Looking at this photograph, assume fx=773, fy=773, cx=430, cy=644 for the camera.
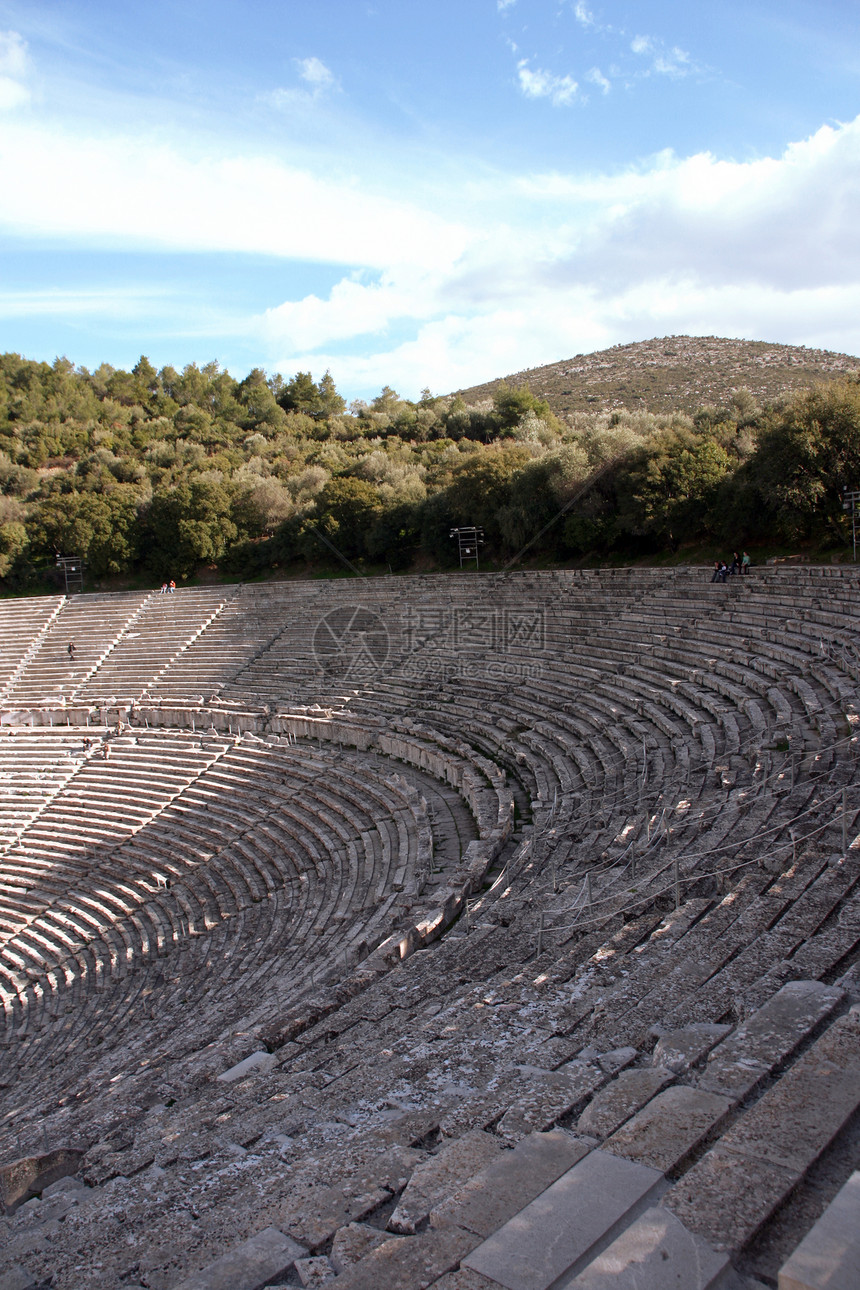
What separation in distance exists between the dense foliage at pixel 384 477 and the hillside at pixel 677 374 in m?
8.76

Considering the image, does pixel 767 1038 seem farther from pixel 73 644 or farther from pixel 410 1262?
pixel 73 644

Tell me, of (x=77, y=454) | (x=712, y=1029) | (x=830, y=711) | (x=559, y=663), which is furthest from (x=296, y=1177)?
(x=77, y=454)

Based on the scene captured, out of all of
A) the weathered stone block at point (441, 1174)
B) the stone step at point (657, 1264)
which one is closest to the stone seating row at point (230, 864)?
the weathered stone block at point (441, 1174)

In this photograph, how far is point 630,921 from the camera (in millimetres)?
6426

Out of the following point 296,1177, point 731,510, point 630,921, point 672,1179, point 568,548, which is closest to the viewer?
point 672,1179

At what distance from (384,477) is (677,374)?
95.1 feet

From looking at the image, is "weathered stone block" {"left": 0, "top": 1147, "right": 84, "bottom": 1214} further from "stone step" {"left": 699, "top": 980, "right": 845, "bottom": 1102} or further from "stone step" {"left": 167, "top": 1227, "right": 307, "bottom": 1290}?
"stone step" {"left": 699, "top": 980, "right": 845, "bottom": 1102}

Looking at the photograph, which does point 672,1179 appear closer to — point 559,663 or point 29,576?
point 559,663

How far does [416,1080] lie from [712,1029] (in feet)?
5.51

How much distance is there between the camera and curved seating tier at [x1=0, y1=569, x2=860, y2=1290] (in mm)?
3016

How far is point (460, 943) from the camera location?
7.43 m
